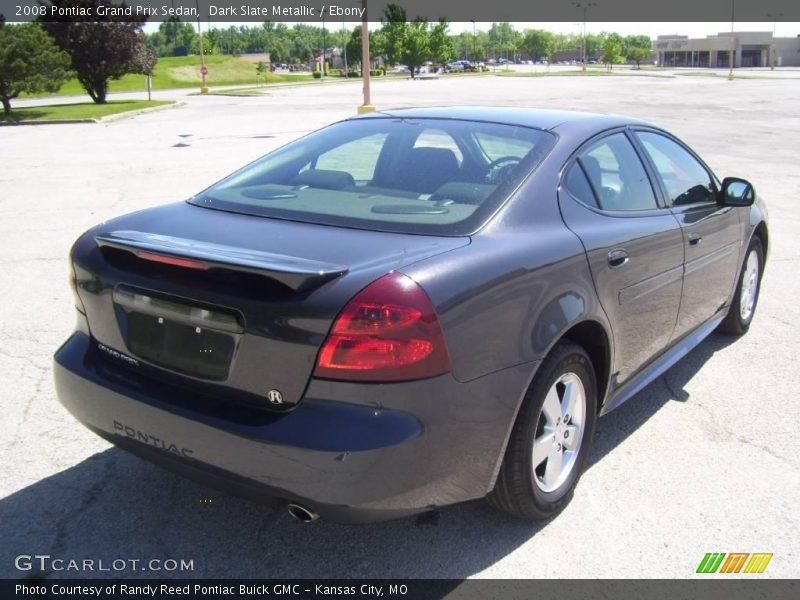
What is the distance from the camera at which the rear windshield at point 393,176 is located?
301 cm

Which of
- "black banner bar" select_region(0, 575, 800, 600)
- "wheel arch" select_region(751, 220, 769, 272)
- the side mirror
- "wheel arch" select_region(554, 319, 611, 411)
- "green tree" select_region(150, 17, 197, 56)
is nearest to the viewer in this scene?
"black banner bar" select_region(0, 575, 800, 600)

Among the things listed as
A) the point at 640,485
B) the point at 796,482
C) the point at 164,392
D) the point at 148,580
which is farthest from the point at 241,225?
the point at 796,482

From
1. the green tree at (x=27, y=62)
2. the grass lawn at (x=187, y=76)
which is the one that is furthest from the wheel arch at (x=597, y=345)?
the grass lawn at (x=187, y=76)

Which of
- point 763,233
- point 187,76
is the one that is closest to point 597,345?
point 763,233

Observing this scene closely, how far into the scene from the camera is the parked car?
2387 millimetres

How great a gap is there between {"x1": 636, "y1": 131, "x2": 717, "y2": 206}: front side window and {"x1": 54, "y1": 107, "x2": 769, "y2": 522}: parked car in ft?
0.96

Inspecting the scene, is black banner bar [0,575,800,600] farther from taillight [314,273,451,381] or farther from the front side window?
the front side window

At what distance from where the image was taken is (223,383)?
→ 2580 millimetres

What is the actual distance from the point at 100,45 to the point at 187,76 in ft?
125

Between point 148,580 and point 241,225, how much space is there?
4.28 feet

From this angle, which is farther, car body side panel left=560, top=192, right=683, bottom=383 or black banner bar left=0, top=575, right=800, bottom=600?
car body side panel left=560, top=192, right=683, bottom=383

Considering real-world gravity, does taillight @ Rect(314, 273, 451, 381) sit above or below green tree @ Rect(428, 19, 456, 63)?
below

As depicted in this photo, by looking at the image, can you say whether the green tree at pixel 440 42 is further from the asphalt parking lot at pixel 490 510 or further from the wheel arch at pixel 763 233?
the asphalt parking lot at pixel 490 510

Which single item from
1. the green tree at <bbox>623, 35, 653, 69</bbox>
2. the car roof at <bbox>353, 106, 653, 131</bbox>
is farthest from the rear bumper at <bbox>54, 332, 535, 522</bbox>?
the green tree at <bbox>623, 35, 653, 69</bbox>
